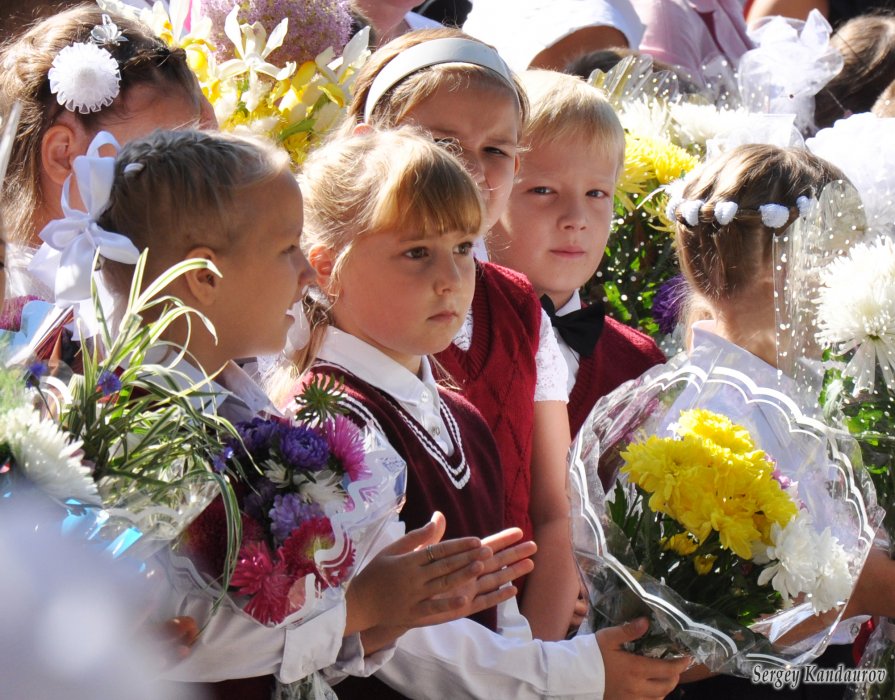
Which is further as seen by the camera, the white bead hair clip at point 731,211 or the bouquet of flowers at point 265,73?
the bouquet of flowers at point 265,73

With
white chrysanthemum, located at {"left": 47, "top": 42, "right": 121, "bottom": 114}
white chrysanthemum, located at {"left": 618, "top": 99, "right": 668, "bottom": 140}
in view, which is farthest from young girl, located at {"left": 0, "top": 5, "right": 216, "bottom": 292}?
white chrysanthemum, located at {"left": 618, "top": 99, "right": 668, "bottom": 140}

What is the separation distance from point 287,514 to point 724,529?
745mm

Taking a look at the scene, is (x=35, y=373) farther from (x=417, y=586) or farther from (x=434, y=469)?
(x=434, y=469)

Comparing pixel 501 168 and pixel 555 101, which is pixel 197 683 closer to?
pixel 501 168

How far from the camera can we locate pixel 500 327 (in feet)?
9.54

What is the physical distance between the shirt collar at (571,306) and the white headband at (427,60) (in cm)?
66

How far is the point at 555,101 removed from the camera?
3.27 meters

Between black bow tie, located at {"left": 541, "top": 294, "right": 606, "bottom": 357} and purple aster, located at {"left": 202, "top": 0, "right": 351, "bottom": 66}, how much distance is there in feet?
3.02

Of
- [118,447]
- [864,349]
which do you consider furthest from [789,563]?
[118,447]

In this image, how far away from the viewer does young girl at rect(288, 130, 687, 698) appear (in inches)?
86.8

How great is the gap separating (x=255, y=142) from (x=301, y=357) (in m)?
0.49

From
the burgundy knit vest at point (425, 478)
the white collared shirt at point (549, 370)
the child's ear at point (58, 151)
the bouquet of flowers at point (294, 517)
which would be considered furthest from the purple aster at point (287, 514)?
the white collared shirt at point (549, 370)

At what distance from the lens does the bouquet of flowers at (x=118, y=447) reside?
1386 mm

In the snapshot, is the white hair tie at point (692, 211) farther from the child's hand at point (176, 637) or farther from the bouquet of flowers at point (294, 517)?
the child's hand at point (176, 637)
